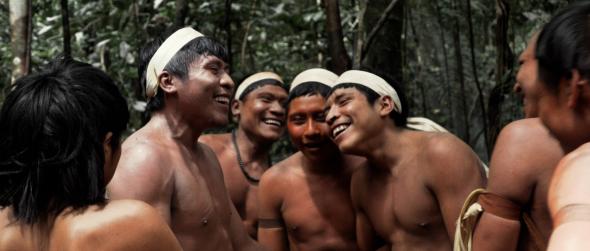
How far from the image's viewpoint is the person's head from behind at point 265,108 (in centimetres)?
632

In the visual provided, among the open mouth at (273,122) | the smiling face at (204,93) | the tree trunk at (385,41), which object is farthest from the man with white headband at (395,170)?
the tree trunk at (385,41)

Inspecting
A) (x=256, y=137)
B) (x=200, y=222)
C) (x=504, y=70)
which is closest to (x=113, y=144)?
(x=200, y=222)

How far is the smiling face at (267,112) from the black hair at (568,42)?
397 cm

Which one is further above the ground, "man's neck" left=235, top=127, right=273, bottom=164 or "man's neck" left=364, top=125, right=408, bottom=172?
"man's neck" left=364, top=125, right=408, bottom=172

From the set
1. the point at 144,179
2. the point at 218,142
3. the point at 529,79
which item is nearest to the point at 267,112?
the point at 218,142

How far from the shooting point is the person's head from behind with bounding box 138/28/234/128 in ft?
14.1

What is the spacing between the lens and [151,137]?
4148 millimetres

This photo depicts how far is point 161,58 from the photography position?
433 centimetres

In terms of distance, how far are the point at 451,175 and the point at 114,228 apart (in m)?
2.37

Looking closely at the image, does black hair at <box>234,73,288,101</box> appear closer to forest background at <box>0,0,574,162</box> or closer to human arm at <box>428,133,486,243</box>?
forest background at <box>0,0,574,162</box>

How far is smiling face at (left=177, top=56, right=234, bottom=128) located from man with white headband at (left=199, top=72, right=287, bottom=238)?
1.95m

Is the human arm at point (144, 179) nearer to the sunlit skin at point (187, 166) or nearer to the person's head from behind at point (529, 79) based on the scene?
the sunlit skin at point (187, 166)

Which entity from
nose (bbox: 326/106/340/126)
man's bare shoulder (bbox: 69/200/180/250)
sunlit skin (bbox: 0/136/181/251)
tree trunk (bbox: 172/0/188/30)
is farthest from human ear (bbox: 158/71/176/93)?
tree trunk (bbox: 172/0/188/30)

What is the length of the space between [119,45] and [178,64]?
10.8 feet
